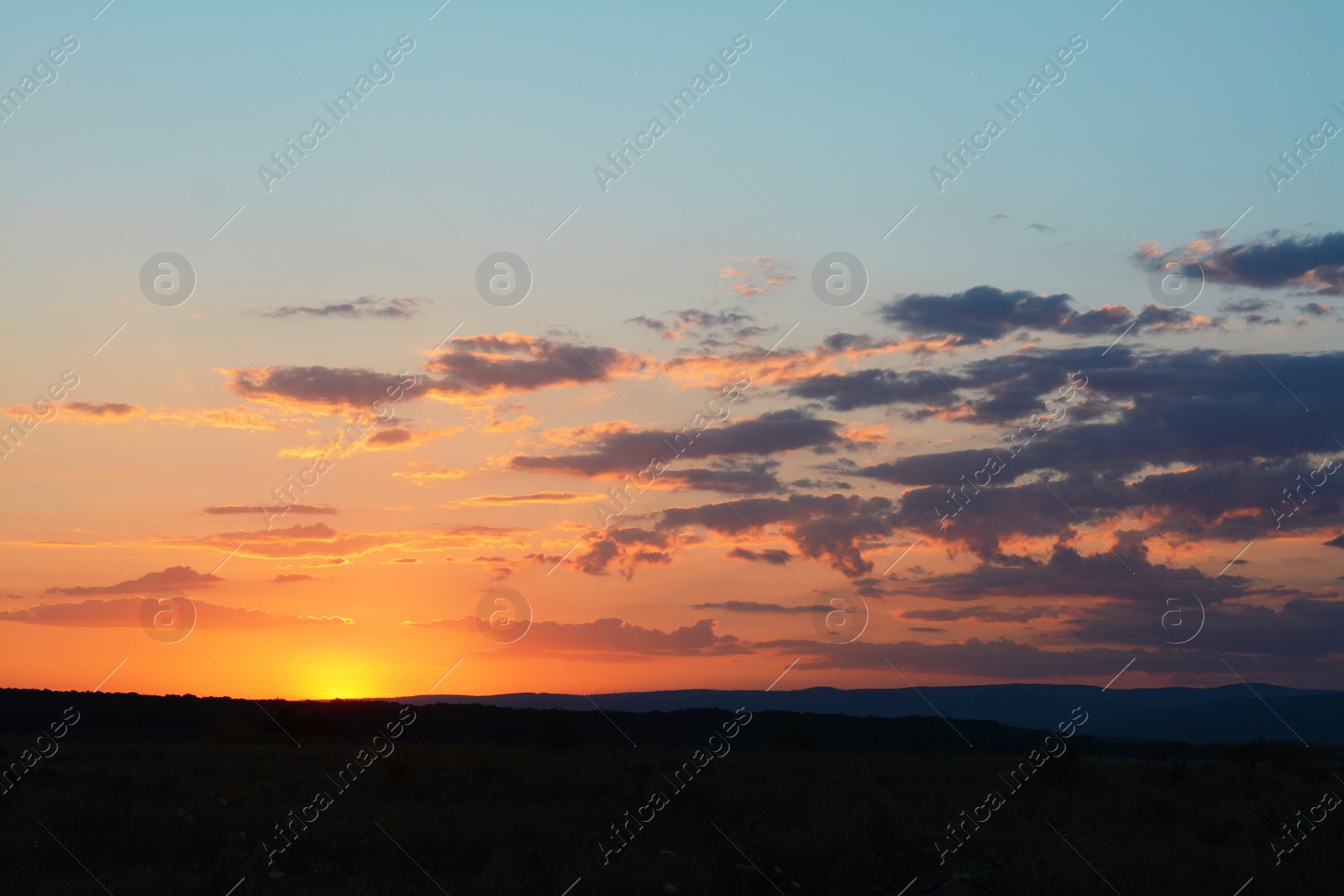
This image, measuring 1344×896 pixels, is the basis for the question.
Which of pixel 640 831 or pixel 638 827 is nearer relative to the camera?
pixel 640 831

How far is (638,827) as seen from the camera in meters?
20.1

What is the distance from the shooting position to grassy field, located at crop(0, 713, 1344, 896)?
14992 millimetres

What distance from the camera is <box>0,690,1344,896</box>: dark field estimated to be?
49.4 feet

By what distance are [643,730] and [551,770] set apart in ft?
214

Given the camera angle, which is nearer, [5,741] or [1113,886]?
[1113,886]

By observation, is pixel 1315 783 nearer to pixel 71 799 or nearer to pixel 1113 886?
pixel 1113 886

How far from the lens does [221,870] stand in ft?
48.7

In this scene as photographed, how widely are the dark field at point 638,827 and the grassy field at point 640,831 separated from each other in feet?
0.20

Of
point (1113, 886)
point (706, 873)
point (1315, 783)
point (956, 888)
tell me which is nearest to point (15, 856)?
point (706, 873)

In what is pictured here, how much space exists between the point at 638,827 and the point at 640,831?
211mm

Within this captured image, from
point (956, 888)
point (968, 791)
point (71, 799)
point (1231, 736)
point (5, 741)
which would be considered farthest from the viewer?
point (1231, 736)

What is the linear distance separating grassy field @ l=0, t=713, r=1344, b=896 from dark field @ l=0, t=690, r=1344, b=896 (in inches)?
2.4

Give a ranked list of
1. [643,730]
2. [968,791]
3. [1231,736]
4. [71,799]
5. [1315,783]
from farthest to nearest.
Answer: [1231,736], [643,730], [1315,783], [968,791], [71,799]

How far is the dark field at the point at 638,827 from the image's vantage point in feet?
49.4
